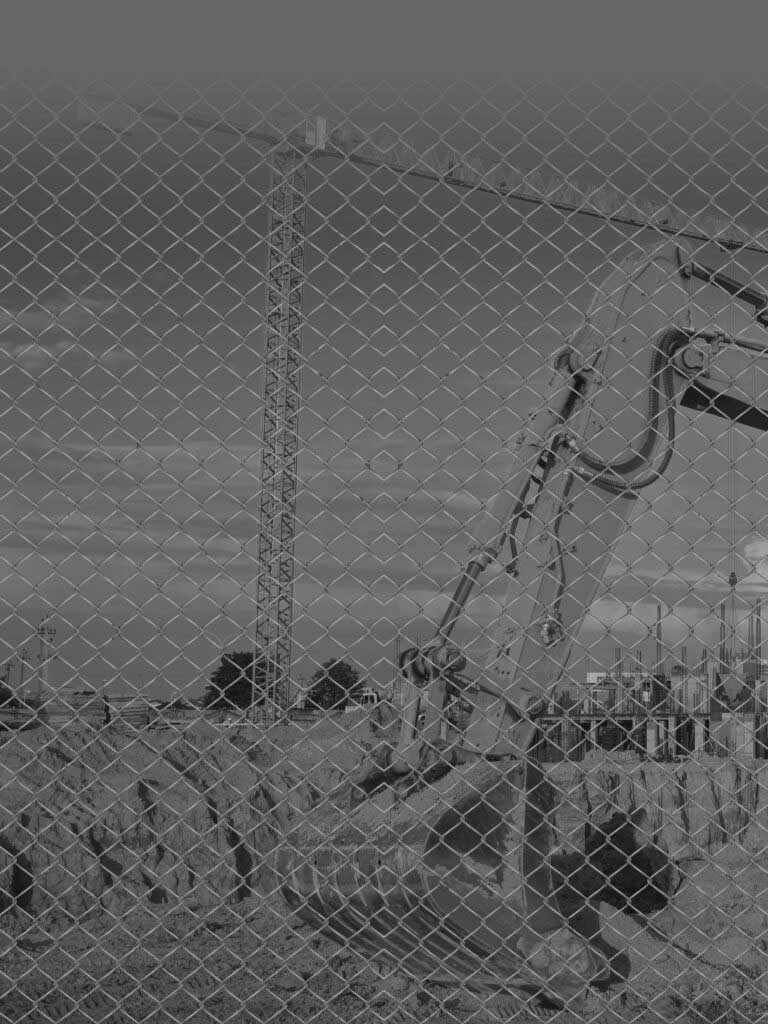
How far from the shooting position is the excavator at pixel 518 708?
5.23m

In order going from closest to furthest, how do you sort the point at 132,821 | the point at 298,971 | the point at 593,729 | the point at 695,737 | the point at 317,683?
the point at 317,683
the point at 593,729
the point at 298,971
the point at 695,737
the point at 132,821

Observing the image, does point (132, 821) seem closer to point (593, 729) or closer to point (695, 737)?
point (695, 737)

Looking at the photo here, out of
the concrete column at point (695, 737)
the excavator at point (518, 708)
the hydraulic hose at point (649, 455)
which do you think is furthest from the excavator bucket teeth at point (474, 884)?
the hydraulic hose at point (649, 455)

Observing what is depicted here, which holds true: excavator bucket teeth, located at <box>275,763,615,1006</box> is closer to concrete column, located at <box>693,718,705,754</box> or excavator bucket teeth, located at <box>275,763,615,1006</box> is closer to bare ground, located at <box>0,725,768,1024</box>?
bare ground, located at <box>0,725,768,1024</box>

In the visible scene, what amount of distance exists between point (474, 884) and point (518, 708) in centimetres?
118

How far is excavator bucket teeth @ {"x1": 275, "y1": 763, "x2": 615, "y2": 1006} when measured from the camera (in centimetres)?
550

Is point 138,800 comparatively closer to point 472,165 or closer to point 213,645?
point 213,645

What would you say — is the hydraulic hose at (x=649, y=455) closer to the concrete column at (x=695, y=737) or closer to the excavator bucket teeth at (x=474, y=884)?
the excavator bucket teeth at (x=474, y=884)

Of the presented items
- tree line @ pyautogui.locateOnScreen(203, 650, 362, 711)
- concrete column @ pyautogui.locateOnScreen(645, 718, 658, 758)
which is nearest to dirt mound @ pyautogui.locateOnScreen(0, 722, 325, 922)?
concrete column @ pyautogui.locateOnScreen(645, 718, 658, 758)

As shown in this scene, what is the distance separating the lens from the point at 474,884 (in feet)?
18.4

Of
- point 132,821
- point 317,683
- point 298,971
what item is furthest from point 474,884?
point 132,821

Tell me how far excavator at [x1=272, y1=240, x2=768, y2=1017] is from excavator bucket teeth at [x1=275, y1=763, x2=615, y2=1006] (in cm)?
1

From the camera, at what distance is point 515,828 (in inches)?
218

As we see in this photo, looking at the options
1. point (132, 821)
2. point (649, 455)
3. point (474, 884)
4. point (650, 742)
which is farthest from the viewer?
point (132, 821)
